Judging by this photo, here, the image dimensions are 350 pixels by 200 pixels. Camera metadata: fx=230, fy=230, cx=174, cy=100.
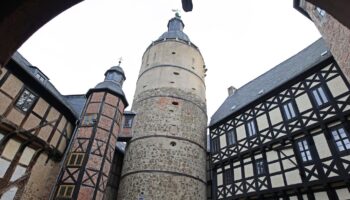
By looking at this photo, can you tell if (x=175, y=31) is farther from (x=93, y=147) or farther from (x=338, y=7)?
(x=338, y=7)

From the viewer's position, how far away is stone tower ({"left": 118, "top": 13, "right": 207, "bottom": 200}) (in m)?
14.1

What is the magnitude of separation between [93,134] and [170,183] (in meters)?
5.44

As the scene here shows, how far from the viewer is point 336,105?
9.96 meters

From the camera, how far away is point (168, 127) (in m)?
16.0

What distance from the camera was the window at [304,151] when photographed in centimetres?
1022

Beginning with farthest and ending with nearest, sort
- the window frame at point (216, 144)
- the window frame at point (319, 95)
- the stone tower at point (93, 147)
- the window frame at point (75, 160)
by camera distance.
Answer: the window frame at point (216, 144)
the window frame at point (75, 160)
the stone tower at point (93, 147)
the window frame at point (319, 95)

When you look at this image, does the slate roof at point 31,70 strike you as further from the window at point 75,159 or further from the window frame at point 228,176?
the window frame at point 228,176

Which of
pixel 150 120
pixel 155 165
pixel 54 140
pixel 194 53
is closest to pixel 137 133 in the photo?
pixel 150 120

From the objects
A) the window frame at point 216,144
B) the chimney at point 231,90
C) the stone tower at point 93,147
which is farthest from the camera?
the chimney at point 231,90

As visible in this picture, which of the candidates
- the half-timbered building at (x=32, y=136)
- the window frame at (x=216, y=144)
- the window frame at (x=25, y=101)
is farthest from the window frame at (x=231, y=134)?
the window frame at (x=25, y=101)

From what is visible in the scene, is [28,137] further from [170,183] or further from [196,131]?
[196,131]

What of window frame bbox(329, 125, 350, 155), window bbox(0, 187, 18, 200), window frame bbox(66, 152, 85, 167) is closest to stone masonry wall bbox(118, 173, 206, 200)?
window frame bbox(66, 152, 85, 167)

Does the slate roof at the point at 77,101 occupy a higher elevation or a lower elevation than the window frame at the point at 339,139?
higher

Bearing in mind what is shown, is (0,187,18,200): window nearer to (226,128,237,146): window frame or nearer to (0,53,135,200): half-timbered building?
(0,53,135,200): half-timbered building
